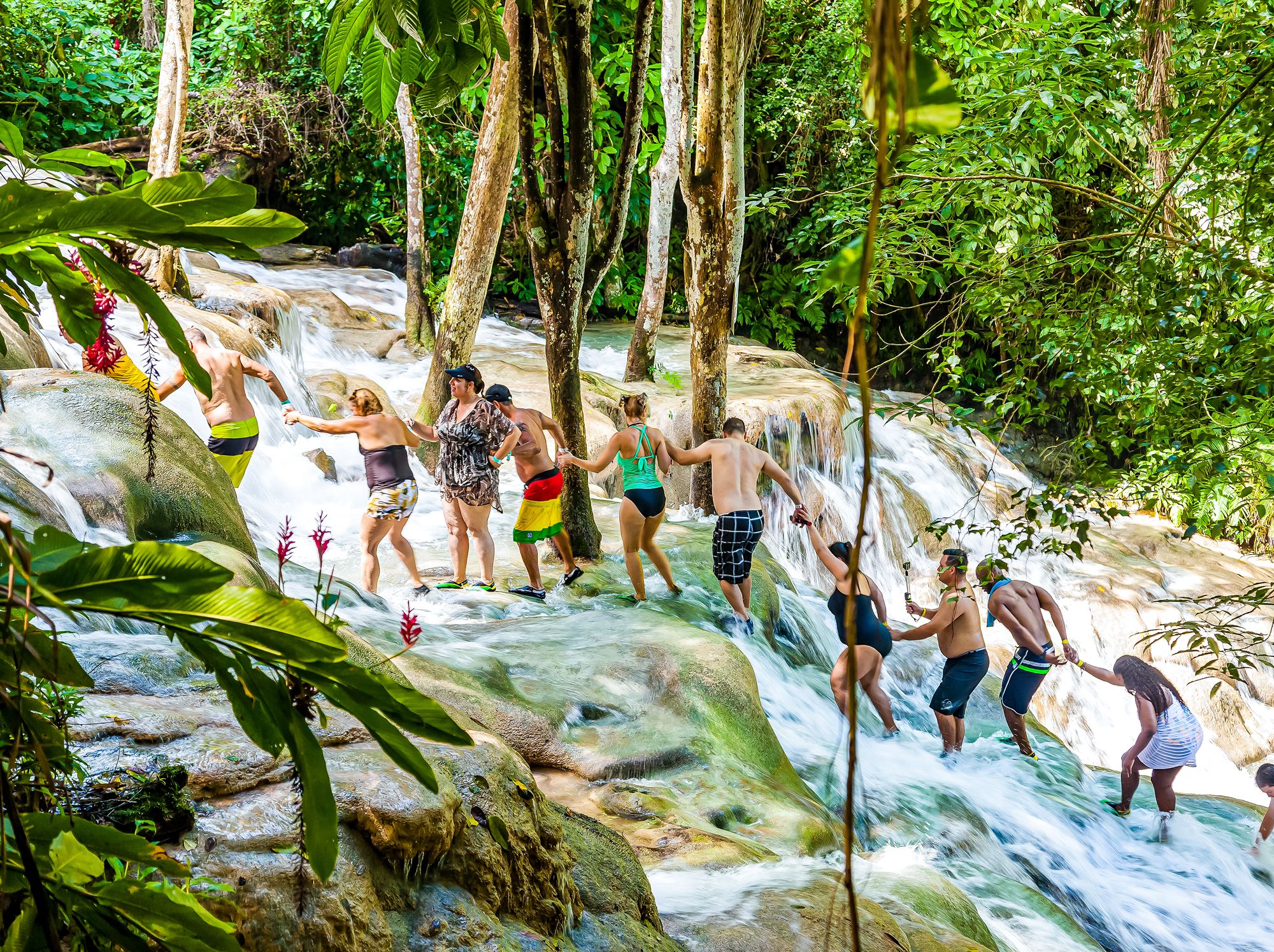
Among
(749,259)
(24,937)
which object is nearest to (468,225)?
(24,937)

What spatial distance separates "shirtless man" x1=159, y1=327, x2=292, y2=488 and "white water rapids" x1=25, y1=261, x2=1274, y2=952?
2.63 ft

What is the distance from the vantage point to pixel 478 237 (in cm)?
1036

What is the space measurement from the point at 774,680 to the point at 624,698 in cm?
226

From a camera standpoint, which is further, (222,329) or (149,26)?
(149,26)

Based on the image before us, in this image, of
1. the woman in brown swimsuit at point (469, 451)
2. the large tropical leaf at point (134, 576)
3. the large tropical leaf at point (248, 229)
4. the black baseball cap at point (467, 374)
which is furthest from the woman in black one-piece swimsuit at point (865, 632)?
the large tropical leaf at point (134, 576)

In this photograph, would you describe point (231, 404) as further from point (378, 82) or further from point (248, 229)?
point (248, 229)

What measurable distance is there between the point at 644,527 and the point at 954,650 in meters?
2.61

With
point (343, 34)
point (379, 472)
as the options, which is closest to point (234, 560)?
point (343, 34)

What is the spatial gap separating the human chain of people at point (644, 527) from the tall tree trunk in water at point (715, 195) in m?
1.76

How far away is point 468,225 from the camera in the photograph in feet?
33.9

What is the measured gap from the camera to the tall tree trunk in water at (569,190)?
24.4 feet

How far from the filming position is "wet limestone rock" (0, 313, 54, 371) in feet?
23.0

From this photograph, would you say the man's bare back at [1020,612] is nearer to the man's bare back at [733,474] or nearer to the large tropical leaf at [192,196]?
the man's bare back at [733,474]

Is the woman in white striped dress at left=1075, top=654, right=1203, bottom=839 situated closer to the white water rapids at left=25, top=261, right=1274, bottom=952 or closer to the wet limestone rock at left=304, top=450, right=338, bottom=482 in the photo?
the white water rapids at left=25, top=261, right=1274, bottom=952
